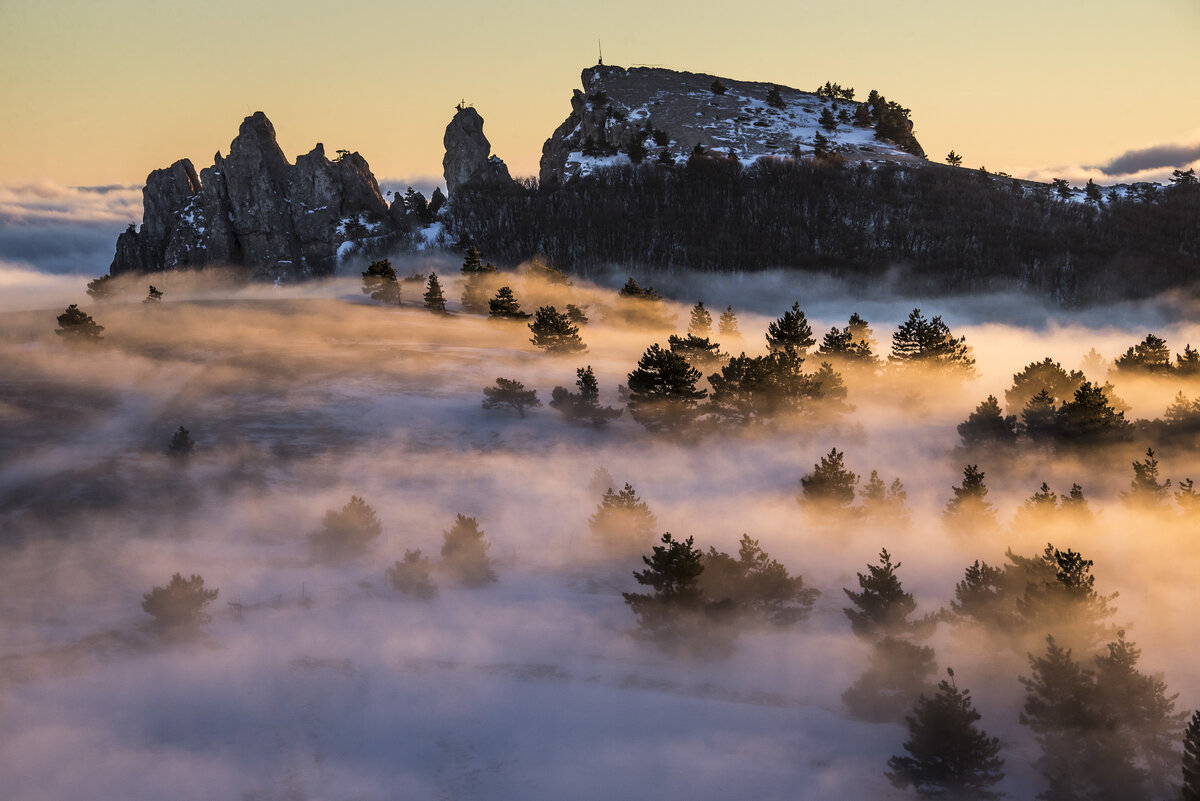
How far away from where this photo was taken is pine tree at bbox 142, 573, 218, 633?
50.2 metres

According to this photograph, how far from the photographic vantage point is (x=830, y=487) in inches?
2618

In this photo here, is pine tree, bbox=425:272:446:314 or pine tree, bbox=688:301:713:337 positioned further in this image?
pine tree, bbox=425:272:446:314

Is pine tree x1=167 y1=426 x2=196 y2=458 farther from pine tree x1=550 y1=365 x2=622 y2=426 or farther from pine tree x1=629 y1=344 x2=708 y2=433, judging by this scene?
pine tree x1=629 y1=344 x2=708 y2=433

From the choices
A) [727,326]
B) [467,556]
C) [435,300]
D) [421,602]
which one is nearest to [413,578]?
[421,602]

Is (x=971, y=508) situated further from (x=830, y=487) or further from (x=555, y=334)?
(x=555, y=334)

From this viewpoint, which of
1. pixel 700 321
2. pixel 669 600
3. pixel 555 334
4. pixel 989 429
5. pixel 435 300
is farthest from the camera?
pixel 435 300

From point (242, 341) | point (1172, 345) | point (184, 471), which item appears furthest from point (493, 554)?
point (1172, 345)

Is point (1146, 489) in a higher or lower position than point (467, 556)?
higher

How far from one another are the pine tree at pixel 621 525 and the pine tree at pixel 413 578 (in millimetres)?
12481

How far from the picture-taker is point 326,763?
42.8m

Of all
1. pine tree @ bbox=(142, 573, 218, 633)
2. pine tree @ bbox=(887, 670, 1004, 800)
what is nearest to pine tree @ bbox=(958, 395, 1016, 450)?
pine tree @ bbox=(887, 670, 1004, 800)

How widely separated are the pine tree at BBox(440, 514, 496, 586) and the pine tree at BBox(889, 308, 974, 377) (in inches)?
2044

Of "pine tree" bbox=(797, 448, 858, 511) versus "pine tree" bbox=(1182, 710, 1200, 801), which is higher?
"pine tree" bbox=(797, 448, 858, 511)

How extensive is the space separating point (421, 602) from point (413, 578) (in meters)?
1.83
